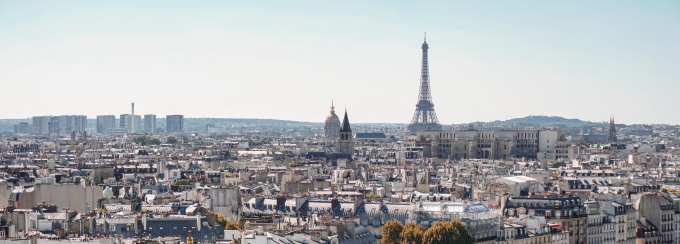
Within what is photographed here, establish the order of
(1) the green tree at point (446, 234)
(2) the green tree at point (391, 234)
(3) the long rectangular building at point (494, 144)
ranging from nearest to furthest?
(1) the green tree at point (446, 234)
(2) the green tree at point (391, 234)
(3) the long rectangular building at point (494, 144)

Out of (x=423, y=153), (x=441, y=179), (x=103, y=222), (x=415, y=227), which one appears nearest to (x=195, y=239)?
(x=103, y=222)

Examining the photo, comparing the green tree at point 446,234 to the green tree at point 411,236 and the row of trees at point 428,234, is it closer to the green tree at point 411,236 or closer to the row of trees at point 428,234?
the row of trees at point 428,234

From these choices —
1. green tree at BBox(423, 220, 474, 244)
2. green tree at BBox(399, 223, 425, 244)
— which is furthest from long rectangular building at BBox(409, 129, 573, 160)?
green tree at BBox(399, 223, 425, 244)

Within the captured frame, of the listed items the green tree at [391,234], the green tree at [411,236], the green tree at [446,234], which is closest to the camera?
the green tree at [446,234]

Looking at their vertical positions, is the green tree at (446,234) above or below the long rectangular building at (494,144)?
below

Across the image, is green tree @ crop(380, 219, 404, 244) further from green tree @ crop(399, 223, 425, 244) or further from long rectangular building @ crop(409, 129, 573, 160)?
long rectangular building @ crop(409, 129, 573, 160)

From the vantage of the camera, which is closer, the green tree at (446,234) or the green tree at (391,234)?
the green tree at (446,234)

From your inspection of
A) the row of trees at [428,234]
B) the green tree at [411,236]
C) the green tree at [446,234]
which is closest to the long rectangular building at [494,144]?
the row of trees at [428,234]

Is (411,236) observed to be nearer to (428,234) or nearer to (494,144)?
(428,234)
